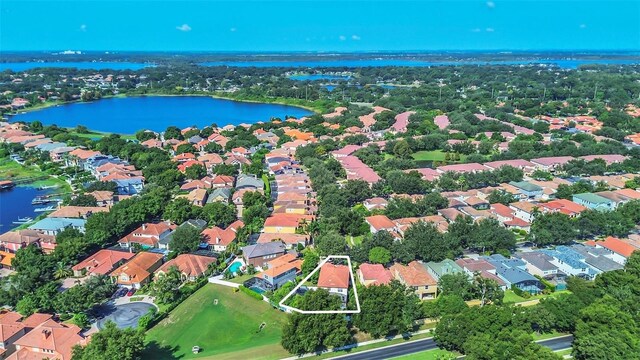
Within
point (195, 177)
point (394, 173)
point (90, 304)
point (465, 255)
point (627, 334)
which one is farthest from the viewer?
point (195, 177)

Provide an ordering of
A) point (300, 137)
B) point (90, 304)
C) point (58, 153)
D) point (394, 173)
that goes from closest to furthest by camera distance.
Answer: point (90, 304) → point (394, 173) → point (58, 153) → point (300, 137)

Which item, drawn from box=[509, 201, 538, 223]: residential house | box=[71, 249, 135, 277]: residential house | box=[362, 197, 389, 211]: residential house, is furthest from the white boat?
box=[509, 201, 538, 223]: residential house

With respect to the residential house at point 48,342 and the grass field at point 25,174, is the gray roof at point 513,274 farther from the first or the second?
the grass field at point 25,174

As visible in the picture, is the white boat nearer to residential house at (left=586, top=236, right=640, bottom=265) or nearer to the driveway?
the driveway

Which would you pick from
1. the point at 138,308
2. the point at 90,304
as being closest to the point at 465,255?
the point at 138,308

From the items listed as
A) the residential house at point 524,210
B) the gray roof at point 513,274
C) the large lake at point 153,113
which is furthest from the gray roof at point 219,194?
the large lake at point 153,113

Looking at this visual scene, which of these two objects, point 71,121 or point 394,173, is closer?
point 394,173

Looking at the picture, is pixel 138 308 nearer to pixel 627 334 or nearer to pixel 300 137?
pixel 627 334

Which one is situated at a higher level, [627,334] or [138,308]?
[627,334]
